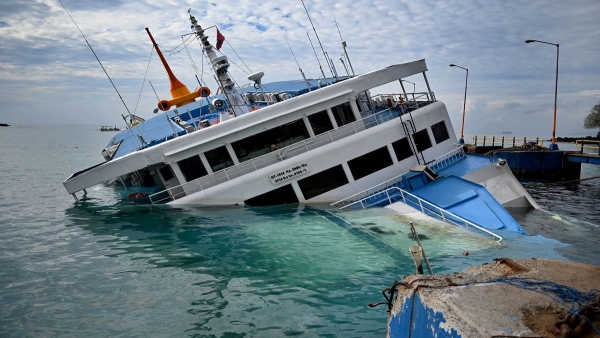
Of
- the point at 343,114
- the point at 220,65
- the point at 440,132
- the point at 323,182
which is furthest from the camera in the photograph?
the point at 220,65

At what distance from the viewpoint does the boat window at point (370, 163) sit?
1606 centimetres

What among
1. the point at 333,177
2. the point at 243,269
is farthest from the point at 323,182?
the point at 243,269

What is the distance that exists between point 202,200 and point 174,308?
789 cm

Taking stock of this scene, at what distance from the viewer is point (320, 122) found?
55.2 feet

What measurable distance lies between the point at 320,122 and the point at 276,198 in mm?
3887

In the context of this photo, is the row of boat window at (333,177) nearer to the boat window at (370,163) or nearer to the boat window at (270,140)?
the boat window at (370,163)

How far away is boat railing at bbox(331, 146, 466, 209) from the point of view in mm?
15465

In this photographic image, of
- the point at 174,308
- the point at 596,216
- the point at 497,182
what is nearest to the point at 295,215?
the point at 174,308

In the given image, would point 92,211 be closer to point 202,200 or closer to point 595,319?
point 202,200

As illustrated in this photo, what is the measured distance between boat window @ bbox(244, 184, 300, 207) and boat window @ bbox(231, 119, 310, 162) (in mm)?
1832

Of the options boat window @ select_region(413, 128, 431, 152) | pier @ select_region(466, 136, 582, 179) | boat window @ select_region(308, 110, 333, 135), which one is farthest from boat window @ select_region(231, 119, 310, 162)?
pier @ select_region(466, 136, 582, 179)

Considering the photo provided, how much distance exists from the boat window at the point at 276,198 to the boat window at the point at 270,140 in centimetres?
183

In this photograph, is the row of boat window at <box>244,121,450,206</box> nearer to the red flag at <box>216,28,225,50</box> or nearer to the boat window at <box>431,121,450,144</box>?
the boat window at <box>431,121,450,144</box>

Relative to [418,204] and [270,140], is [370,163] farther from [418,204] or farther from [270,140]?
[270,140]
